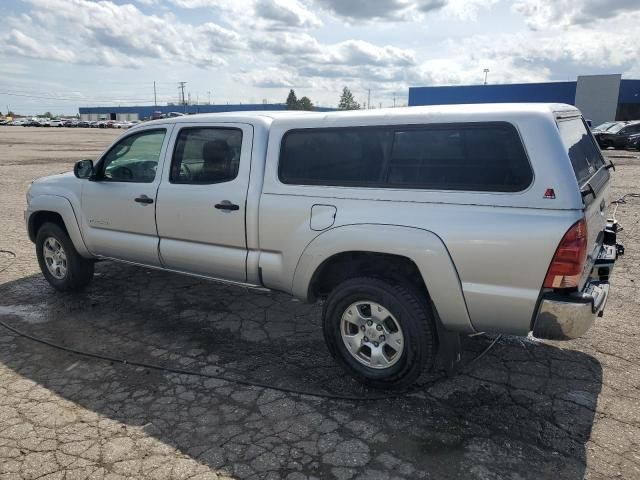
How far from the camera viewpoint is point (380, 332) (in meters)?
3.49

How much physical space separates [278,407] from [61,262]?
11.3 ft

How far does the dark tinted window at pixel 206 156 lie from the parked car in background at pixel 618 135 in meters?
24.9

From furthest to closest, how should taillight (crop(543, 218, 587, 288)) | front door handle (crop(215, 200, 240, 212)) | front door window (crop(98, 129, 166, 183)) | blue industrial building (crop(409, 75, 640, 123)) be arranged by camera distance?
blue industrial building (crop(409, 75, 640, 123)), front door window (crop(98, 129, 166, 183)), front door handle (crop(215, 200, 240, 212)), taillight (crop(543, 218, 587, 288))

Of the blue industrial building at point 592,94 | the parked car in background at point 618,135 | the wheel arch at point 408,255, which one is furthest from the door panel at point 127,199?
the blue industrial building at point 592,94

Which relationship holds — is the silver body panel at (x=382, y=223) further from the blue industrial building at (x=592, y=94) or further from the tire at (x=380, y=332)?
the blue industrial building at (x=592, y=94)

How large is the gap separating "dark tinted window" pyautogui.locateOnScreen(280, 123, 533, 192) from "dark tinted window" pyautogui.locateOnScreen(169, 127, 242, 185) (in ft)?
1.70

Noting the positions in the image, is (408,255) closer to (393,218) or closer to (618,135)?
(393,218)

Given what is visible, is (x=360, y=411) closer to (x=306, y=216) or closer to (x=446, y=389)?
(x=446, y=389)

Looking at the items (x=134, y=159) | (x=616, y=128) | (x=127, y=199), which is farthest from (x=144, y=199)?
(x=616, y=128)

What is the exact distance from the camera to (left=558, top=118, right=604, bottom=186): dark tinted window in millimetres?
3066

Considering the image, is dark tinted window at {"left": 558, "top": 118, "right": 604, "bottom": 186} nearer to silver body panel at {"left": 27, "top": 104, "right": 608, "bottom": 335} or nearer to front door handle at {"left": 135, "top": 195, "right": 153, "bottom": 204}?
silver body panel at {"left": 27, "top": 104, "right": 608, "bottom": 335}

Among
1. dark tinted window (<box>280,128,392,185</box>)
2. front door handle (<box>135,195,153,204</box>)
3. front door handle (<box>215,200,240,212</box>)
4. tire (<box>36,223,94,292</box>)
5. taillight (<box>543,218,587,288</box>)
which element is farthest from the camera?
tire (<box>36,223,94,292</box>)

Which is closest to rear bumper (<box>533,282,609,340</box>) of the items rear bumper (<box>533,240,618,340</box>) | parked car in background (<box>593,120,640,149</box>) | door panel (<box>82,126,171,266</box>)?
rear bumper (<box>533,240,618,340</box>)

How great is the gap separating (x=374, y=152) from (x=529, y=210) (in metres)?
1.09
